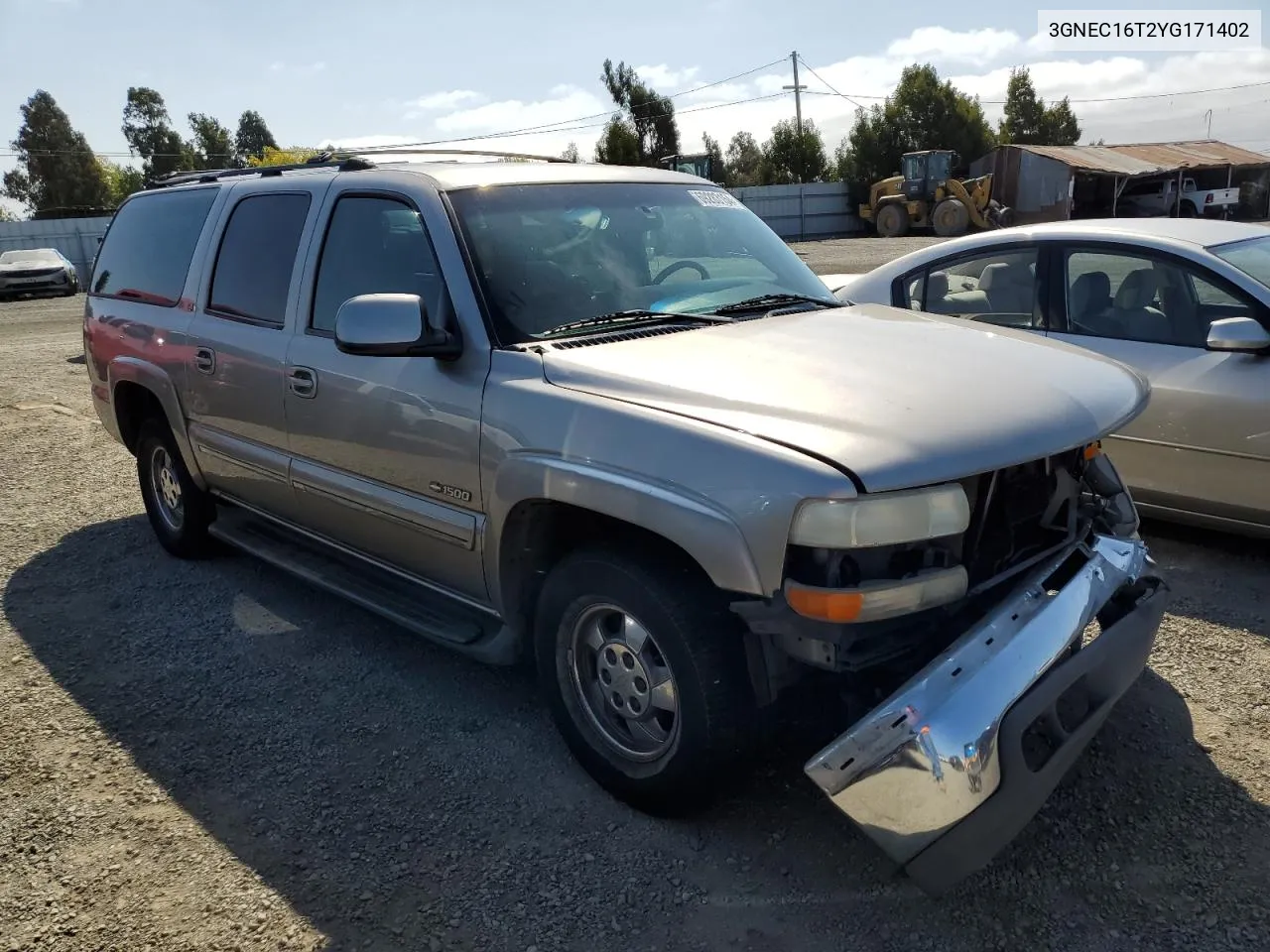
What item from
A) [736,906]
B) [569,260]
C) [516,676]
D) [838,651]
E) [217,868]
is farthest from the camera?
[516,676]

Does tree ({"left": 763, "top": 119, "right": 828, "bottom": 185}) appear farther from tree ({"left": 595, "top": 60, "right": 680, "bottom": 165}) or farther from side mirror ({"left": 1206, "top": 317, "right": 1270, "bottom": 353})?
side mirror ({"left": 1206, "top": 317, "right": 1270, "bottom": 353})

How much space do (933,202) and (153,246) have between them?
34.4 m

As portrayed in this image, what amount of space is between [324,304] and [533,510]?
138cm

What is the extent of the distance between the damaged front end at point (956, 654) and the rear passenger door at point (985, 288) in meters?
2.55

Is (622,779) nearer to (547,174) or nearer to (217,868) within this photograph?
(217,868)

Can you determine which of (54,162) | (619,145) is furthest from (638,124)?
(54,162)

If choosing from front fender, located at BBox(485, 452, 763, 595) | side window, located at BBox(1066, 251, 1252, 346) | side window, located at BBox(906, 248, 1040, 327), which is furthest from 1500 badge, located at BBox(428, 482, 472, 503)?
side window, located at BBox(1066, 251, 1252, 346)

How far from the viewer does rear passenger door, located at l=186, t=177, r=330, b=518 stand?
396 cm

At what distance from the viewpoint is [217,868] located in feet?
9.16

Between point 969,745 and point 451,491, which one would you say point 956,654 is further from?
point 451,491

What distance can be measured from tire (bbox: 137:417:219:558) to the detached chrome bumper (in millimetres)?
3865

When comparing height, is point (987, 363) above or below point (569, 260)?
below

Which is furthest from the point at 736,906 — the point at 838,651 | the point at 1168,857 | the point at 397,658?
the point at 397,658

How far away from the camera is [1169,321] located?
4652mm
